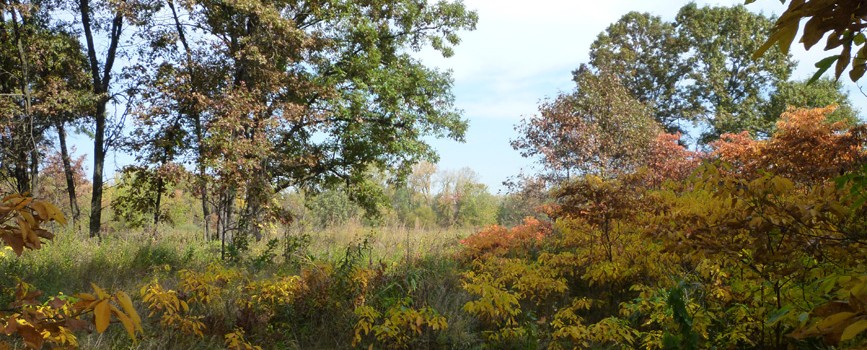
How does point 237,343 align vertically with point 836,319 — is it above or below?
below

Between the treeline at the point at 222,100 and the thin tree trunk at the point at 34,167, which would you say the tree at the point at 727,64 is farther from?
the thin tree trunk at the point at 34,167

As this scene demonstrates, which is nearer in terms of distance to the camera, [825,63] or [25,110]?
[825,63]

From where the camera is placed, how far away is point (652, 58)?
79.6ft

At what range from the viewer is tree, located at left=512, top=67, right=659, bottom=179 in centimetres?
1223

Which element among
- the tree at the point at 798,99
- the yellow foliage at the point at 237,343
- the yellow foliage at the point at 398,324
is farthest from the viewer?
the tree at the point at 798,99

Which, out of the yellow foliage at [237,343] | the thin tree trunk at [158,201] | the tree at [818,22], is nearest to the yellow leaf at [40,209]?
the tree at [818,22]

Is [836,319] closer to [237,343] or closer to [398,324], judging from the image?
[398,324]

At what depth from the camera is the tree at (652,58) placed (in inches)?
930

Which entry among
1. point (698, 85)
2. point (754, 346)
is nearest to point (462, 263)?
point (754, 346)

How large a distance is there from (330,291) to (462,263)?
3308 millimetres

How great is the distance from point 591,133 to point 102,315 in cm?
1183

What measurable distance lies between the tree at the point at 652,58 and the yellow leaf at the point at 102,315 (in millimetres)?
23707

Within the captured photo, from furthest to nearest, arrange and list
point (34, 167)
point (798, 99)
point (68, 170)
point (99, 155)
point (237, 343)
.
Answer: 1. point (798, 99)
2. point (68, 170)
3. point (99, 155)
4. point (34, 167)
5. point (237, 343)

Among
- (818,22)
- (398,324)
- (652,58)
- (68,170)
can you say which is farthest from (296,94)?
(652,58)
